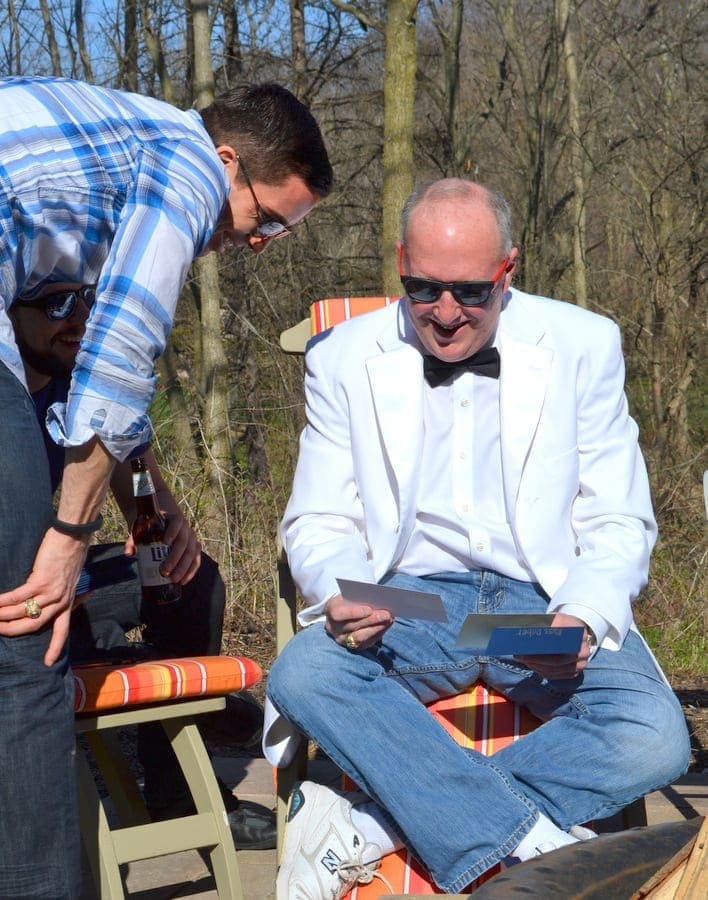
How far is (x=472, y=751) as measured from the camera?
105 inches

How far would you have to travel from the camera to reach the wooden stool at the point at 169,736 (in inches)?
107

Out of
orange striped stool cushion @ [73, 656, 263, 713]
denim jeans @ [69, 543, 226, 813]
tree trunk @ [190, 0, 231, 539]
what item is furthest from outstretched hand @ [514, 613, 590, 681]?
tree trunk @ [190, 0, 231, 539]

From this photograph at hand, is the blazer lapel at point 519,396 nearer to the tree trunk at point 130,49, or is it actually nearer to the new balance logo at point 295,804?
the new balance logo at point 295,804

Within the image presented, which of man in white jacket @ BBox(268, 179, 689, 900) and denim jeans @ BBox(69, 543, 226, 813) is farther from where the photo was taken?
denim jeans @ BBox(69, 543, 226, 813)

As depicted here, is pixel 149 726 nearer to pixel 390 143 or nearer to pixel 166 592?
pixel 166 592

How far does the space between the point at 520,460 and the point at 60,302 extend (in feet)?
4.22

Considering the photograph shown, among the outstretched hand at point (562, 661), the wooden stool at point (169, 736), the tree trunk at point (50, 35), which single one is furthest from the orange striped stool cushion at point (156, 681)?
the tree trunk at point (50, 35)

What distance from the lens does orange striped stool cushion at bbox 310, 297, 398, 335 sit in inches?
148

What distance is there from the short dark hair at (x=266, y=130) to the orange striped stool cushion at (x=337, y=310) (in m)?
1.19

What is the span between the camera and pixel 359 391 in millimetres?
3225

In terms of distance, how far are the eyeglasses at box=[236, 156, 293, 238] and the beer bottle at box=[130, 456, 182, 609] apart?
922mm

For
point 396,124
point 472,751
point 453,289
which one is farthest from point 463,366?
point 396,124

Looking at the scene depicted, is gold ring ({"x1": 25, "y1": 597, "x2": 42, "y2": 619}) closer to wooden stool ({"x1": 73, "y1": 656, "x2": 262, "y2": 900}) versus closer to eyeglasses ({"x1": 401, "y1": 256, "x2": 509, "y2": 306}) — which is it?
wooden stool ({"x1": 73, "y1": 656, "x2": 262, "y2": 900})

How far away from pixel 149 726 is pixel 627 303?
652 cm
